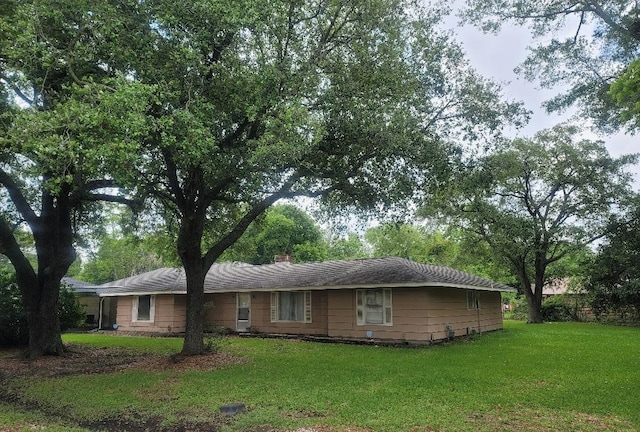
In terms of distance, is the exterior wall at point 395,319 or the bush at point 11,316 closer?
the exterior wall at point 395,319

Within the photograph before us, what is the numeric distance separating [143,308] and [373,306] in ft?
43.7

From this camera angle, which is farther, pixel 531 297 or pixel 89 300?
pixel 89 300

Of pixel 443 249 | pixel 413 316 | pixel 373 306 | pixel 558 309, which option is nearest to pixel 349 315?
pixel 373 306

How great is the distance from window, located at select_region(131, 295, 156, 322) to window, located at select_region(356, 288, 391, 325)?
11725 mm

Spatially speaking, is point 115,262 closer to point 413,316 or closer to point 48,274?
point 48,274

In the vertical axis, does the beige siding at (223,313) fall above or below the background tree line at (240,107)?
below

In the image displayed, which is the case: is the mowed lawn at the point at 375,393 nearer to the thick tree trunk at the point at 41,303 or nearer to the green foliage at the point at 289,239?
the thick tree trunk at the point at 41,303

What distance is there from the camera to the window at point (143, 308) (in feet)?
77.3

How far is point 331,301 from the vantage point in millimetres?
18469

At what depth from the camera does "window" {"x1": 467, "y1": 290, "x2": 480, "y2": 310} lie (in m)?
20.0

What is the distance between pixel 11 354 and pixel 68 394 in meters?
8.16

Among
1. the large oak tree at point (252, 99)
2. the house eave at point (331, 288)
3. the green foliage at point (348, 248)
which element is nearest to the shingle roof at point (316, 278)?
the house eave at point (331, 288)

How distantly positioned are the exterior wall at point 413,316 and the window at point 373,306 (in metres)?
0.19

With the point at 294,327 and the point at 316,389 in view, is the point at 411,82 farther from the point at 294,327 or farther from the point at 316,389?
the point at 294,327
